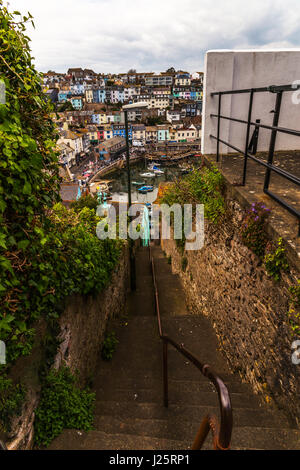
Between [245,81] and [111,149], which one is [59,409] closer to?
[245,81]

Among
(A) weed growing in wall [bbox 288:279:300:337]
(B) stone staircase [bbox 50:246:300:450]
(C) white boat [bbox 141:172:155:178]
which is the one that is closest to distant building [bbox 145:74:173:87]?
(C) white boat [bbox 141:172:155:178]

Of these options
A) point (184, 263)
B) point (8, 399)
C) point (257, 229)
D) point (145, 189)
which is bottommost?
point (145, 189)

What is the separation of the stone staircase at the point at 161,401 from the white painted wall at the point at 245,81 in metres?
4.02

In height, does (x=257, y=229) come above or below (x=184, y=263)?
above

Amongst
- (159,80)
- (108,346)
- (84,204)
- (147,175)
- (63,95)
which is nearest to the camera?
(108,346)

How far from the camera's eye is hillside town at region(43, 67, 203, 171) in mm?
67312

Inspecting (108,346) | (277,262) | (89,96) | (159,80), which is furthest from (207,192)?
(159,80)

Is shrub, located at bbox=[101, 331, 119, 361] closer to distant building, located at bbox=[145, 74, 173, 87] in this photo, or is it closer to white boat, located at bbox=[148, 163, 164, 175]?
white boat, located at bbox=[148, 163, 164, 175]

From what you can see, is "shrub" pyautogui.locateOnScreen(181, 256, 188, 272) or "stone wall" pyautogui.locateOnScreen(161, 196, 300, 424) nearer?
"stone wall" pyautogui.locateOnScreen(161, 196, 300, 424)

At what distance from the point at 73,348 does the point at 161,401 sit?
1349 millimetres

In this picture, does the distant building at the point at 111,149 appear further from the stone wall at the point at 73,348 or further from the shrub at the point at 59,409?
the shrub at the point at 59,409

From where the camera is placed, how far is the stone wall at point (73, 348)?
263 cm

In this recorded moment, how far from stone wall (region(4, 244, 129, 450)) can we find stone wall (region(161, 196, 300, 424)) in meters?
2.09

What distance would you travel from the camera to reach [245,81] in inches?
211
